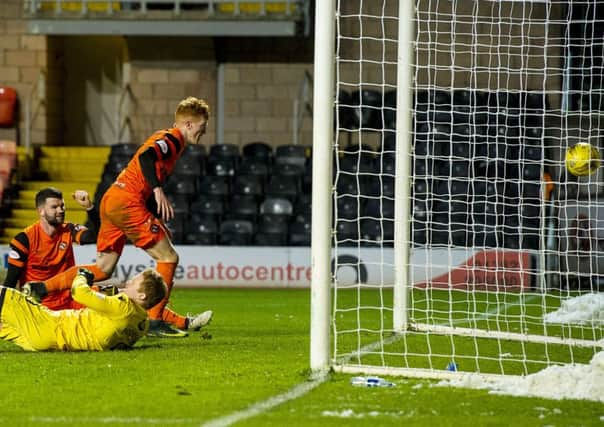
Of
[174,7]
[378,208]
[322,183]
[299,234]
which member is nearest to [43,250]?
[322,183]

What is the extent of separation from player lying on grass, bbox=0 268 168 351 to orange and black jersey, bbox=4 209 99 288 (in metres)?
0.90

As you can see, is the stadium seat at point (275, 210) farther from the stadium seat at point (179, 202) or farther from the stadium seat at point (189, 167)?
the stadium seat at point (189, 167)

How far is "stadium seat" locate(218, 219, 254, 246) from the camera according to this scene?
18438 millimetres

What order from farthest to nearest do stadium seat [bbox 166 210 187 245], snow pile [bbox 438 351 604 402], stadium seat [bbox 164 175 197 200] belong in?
1. stadium seat [bbox 164 175 197 200]
2. stadium seat [bbox 166 210 187 245]
3. snow pile [bbox 438 351 604 402]

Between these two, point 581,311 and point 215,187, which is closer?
point 581,311

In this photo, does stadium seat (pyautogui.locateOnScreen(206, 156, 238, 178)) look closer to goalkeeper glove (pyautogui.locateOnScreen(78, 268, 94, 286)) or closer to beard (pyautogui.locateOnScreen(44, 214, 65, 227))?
beard (pyautogui.locateOnScreen(44, 214, 65, 227))

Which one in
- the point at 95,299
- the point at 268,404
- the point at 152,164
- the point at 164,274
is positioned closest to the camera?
the point at 268,404

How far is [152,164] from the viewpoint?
339 inches

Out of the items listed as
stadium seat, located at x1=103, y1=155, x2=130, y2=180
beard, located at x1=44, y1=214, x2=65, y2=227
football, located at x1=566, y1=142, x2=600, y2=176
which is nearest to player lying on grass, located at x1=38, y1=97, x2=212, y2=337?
beard, located at x1=44, y1=214, x2=65, y2=227

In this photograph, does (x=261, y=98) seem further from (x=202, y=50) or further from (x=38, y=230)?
(x=38, y=230)

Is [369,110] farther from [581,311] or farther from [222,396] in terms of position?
[222,396]

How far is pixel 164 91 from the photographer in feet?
70.8

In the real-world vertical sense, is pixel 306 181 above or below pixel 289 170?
below

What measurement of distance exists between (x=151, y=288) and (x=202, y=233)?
1080cm
